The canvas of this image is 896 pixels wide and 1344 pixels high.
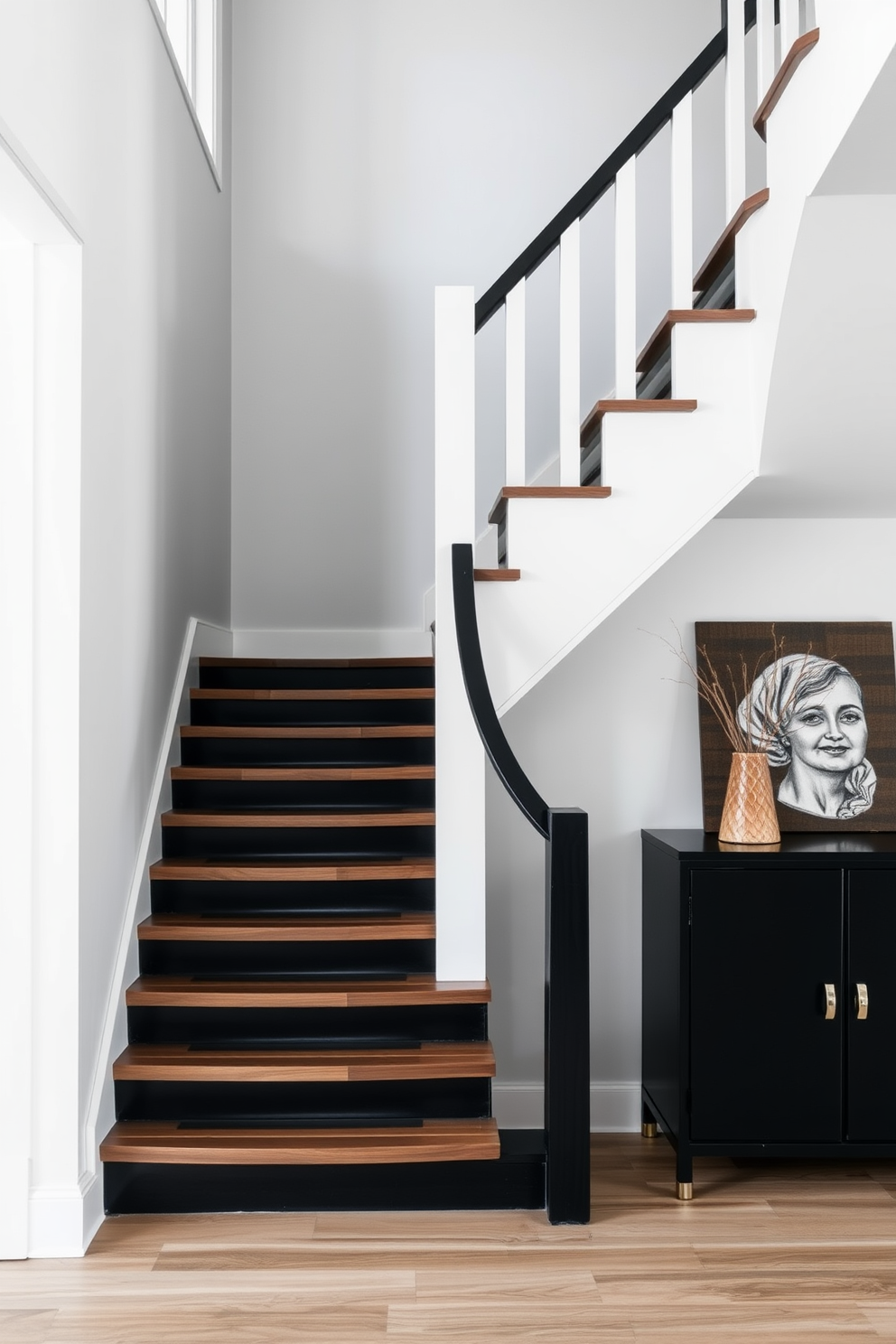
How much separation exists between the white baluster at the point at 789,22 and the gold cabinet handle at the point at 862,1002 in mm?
2333

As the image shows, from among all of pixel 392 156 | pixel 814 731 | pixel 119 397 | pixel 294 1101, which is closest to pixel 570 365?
pixel 119 397

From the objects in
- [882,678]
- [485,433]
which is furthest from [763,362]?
[485,433]

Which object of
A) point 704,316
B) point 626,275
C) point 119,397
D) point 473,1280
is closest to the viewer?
point 473,1280

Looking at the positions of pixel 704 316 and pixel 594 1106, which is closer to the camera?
pixel 704 316

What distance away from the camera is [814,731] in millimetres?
3639

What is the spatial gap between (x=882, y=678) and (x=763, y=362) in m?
1.33

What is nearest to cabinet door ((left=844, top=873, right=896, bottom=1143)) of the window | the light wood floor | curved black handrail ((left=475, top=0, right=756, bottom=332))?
the light wood floor

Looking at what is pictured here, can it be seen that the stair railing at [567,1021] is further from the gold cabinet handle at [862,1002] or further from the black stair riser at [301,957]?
the gold cabinet handle at [862,1002]

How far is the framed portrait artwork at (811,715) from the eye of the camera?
Result: 11.8 ft

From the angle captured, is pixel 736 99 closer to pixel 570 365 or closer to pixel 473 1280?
pixel 570 365

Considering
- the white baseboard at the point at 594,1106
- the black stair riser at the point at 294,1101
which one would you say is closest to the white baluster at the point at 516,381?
the black stair riser at the point at 294,1101

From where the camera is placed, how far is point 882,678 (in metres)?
3.69

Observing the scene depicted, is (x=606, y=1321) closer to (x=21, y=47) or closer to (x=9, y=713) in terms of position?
(x=9, y=713)

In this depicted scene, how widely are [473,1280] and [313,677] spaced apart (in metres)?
2.07
